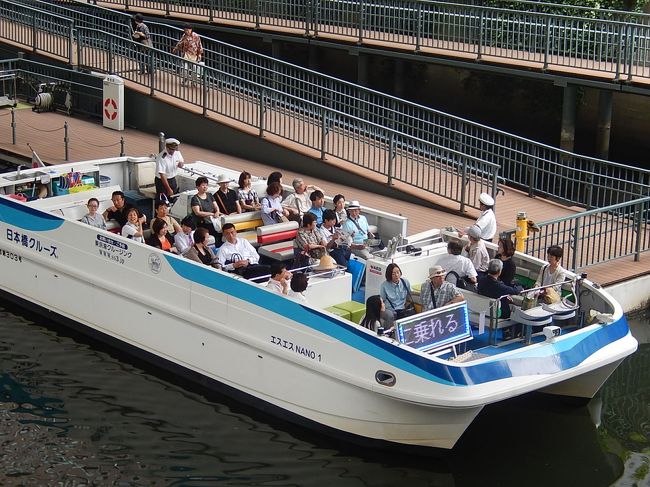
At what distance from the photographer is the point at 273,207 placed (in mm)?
16797

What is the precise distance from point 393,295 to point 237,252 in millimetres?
2153

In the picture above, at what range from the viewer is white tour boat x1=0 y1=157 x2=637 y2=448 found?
12.8 meters

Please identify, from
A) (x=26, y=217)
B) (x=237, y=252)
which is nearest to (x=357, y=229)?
(x=237, y=252)

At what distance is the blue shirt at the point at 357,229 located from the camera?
16.0m

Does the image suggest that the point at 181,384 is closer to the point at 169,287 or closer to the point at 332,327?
the point at 169,287

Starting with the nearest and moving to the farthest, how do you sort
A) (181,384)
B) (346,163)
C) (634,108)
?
(181,384), (346,163), (634,108)

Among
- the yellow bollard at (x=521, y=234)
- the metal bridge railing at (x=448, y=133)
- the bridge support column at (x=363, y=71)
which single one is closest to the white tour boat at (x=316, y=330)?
the yellow bollard at (x=521, y=234)

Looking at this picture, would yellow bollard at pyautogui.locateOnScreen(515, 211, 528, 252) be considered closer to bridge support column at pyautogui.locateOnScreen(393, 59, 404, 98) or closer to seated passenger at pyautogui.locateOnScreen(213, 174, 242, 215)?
seated passenger at pyautogui.locateOnScreen(213, 174, 242, 215)

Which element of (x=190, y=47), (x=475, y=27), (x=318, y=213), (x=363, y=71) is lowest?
(x=318, y=213)

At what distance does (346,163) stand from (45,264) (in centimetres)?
716

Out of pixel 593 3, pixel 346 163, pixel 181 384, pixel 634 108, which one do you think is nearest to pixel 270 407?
pixel 181 384

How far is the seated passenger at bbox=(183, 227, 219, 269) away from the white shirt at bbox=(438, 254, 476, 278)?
106 inches

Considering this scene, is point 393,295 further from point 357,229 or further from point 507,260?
point 357,229

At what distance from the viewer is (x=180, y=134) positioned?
24219mm
